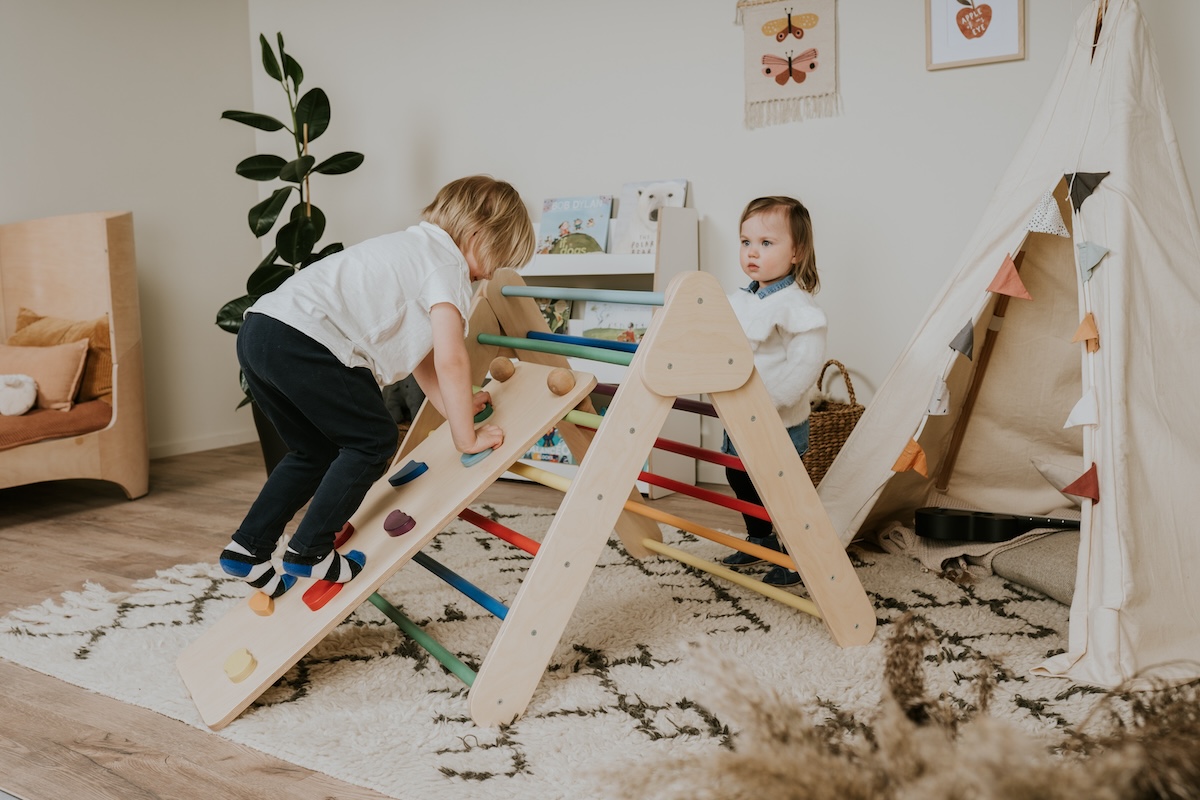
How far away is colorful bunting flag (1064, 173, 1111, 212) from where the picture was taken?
1740mm

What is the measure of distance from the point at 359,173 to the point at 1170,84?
2.97m

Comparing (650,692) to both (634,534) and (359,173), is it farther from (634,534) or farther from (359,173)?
(359,173)

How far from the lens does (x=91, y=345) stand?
9.83 feet

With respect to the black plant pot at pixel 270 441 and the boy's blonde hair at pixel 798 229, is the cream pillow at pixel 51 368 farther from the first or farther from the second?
the boy's blonde hair at pixel 798 229

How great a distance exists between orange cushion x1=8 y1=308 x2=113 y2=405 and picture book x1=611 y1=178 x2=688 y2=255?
1.74 m

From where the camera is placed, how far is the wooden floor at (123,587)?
1273 mm

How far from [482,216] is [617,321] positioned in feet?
4.61

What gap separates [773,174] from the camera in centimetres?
296

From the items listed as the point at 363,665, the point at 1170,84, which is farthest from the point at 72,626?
the point at 1170,84

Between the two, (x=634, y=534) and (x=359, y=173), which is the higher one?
(x=359, y=173)

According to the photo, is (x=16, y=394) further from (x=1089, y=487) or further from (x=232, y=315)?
(x=1089, y=487)

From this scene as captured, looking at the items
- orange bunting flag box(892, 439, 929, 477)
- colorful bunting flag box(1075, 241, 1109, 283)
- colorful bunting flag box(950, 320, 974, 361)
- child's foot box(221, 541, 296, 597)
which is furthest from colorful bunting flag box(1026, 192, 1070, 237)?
child's foot box(221, 541, 296, 597)

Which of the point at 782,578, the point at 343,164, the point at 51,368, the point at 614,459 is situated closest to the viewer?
the point at 614,459

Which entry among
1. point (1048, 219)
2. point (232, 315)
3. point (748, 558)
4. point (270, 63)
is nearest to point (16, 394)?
point (232, 315)
